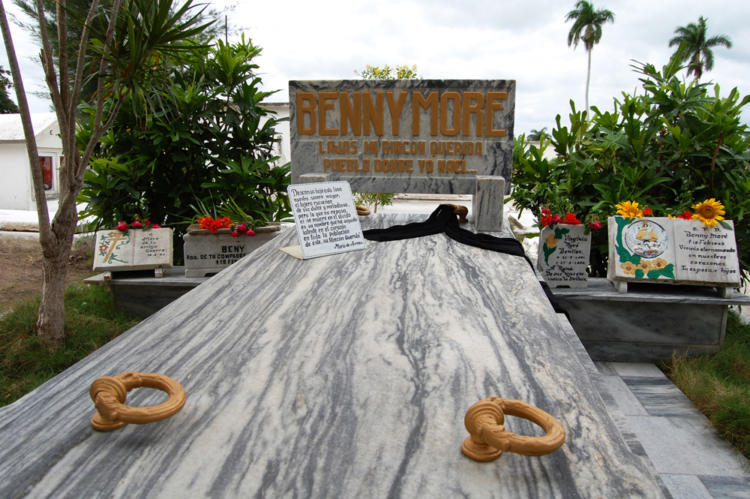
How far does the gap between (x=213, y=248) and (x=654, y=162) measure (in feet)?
13.1

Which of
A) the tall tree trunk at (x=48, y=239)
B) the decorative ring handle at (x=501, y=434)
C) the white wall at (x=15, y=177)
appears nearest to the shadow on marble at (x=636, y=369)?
the decorative ring handle at (x=501, y=434)

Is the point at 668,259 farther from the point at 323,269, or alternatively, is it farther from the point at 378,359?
the point at 378,359

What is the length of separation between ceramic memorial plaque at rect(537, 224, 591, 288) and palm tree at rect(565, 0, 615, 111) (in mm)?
40494

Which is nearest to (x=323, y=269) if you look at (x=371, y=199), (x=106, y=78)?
(x=106, y=78)

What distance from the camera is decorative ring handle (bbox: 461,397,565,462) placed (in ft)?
3.81

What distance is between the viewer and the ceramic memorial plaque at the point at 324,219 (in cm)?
320

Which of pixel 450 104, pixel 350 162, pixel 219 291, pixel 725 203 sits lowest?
pixel 219 291

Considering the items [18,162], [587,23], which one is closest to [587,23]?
[587,23]

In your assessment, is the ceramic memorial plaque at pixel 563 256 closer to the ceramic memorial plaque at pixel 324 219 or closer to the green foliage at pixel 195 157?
the ceramic memorial plaque at pixel 324 219

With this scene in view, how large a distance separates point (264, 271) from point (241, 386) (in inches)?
52.0

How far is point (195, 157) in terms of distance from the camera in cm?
611

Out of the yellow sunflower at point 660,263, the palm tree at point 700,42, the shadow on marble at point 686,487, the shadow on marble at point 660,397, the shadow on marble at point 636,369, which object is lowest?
the shadow on marble at point 686,487

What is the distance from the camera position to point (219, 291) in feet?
8.25

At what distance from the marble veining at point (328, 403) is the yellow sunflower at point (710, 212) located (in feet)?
8.13
